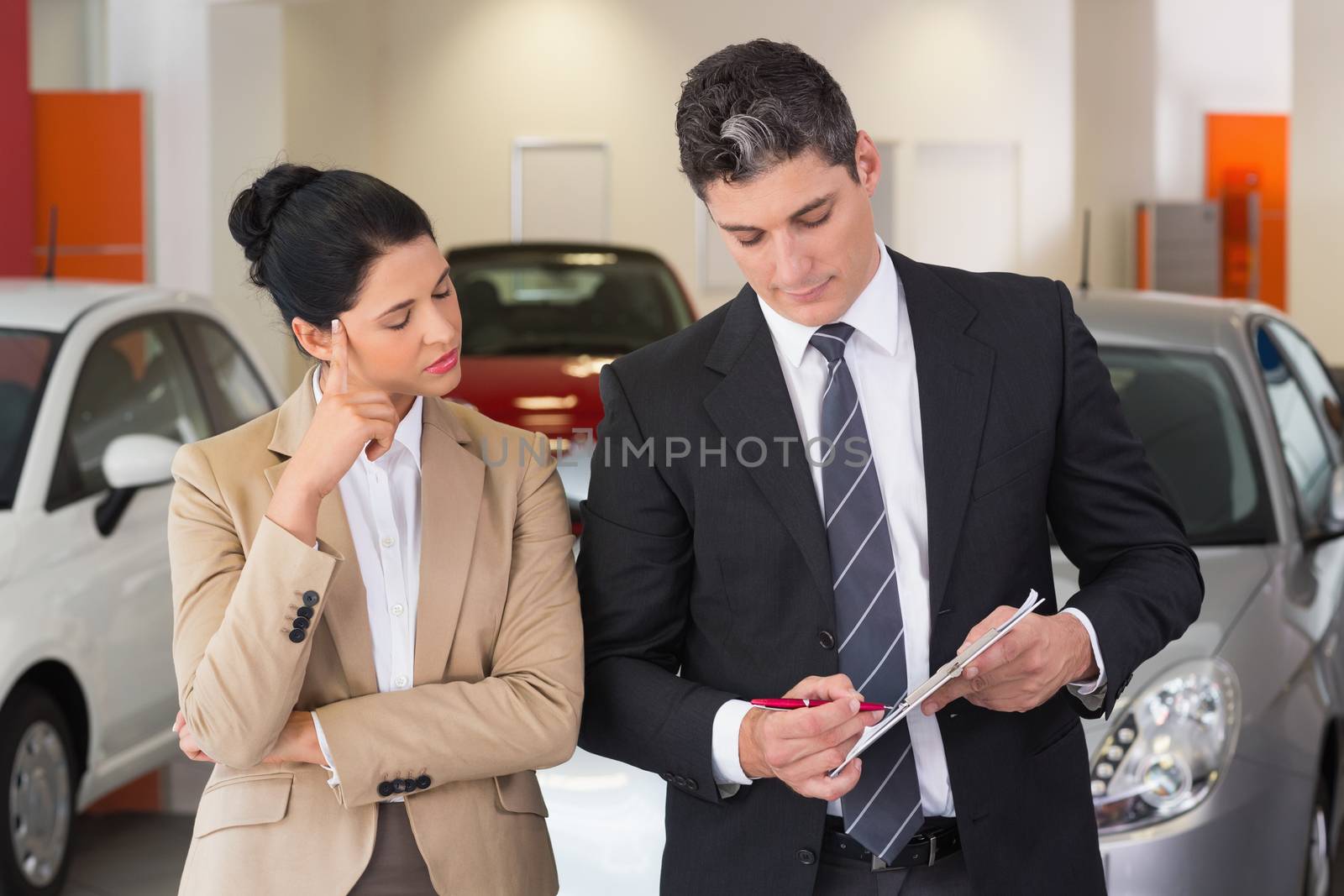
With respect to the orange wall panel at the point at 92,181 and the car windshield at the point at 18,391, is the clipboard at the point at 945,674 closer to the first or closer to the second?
the car windshield at the point at 18,391

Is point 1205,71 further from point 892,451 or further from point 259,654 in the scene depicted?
point 259,654

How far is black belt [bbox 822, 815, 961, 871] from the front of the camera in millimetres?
1564

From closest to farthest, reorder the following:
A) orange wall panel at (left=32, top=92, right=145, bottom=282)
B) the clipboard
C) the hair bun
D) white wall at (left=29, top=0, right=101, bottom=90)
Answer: the clipboard < the hair bun < orange wall panel at (left=32, top=92, right=145, bottom=282) < white wall at (left=29, top=0, right=101, bottom=90)

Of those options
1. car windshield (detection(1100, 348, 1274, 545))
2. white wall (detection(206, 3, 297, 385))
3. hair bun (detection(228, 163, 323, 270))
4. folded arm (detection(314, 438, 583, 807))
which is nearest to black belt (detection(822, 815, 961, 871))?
folded arm (detection(314, 438, 583, 807))

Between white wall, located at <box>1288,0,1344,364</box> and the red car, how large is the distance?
5803mm

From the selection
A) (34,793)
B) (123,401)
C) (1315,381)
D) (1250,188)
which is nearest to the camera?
(34,793)

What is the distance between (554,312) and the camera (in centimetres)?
633

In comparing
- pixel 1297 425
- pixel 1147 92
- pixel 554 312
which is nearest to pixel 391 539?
pixel 1297 425

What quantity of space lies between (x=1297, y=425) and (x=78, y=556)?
2938 mm

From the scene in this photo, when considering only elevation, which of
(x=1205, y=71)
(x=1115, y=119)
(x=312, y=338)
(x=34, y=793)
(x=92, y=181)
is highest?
→ (x=1205, y=71)

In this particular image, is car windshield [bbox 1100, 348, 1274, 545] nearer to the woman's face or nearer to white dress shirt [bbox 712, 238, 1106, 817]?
white dress shirt [bbox 712, 238, 1106, 817]

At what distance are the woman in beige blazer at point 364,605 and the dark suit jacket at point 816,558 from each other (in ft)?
0.31

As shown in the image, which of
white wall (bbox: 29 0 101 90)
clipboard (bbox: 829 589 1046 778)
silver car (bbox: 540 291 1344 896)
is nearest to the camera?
clipboard (bbox: 829 589 1046 778)

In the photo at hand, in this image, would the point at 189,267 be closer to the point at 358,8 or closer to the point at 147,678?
the point at 358,8
